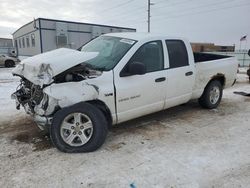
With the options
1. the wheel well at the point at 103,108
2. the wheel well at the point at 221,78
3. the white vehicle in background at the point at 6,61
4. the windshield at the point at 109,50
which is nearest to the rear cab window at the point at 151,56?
the windshield at the point at 109,50

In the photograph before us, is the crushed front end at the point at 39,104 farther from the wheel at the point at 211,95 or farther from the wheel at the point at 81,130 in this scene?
the wheel at the point at 211,95

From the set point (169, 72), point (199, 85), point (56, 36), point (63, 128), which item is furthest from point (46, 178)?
point (56, 36)

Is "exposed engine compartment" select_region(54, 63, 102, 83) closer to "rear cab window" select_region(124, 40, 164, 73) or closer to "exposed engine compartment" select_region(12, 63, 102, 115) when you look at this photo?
"exposed engine compartment" select_region(12, 63, 102, 115)

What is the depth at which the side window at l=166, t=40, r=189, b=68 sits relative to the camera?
4.79m

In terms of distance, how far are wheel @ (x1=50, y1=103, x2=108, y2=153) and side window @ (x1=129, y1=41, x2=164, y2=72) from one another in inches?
49.9

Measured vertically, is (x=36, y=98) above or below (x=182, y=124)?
above

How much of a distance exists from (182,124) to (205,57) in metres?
2.73

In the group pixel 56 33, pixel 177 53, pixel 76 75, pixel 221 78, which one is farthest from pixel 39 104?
pixel 56 33

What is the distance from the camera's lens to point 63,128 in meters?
3.54

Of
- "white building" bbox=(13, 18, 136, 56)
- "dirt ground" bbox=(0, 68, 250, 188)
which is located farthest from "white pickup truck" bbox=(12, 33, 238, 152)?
"white building" bbox=(13, 18, 136, 56)

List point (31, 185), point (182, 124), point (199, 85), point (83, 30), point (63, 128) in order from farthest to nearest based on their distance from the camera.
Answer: point (83, 30), point (199, 85), point (182, 124), point (63, 128), point (31, 185)

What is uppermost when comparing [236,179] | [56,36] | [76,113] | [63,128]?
[56,36]

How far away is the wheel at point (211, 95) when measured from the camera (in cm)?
587

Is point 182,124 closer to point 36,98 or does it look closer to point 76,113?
point 76,113
